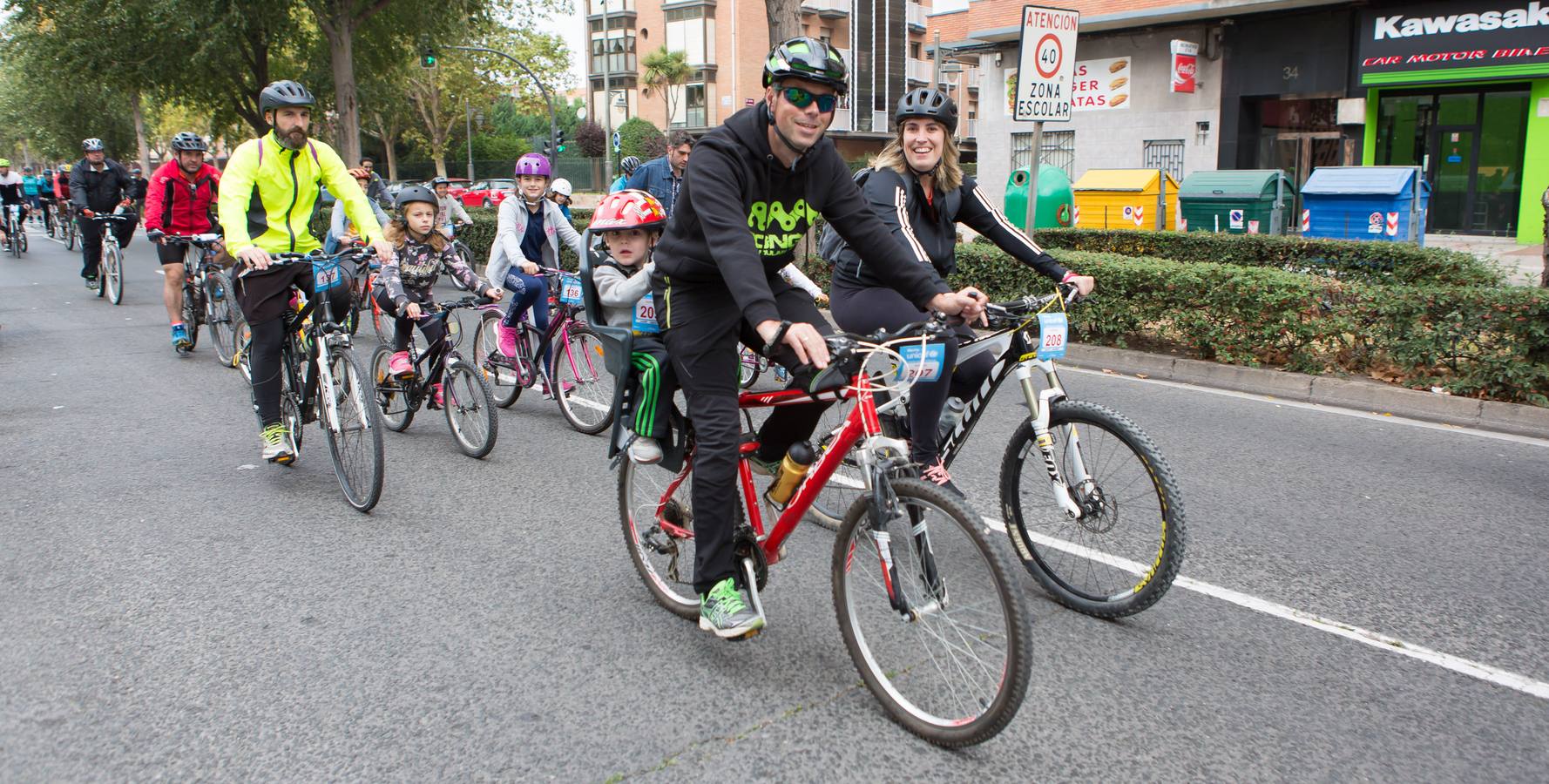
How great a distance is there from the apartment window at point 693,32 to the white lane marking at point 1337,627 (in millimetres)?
56252

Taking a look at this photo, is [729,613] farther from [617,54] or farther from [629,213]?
[617,54]

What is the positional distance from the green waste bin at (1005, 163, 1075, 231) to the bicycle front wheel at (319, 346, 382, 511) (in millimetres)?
13083

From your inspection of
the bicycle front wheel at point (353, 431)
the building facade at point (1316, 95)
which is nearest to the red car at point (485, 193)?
the building facade at point (1316, 95)

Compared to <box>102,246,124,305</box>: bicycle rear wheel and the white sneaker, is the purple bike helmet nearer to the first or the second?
the white sneaker

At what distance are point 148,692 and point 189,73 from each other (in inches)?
1146

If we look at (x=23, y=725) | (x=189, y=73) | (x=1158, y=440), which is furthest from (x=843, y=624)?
(x=189, y=73)

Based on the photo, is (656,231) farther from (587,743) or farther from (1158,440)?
(1158,440)

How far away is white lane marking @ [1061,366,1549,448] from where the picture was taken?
700 centimetres

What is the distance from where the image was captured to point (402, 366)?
6.85 meters

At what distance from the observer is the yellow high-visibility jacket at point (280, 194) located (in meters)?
5.58

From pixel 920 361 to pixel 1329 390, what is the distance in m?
6.17

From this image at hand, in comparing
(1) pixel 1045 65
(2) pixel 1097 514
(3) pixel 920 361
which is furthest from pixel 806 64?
(1) pixel 1045 65

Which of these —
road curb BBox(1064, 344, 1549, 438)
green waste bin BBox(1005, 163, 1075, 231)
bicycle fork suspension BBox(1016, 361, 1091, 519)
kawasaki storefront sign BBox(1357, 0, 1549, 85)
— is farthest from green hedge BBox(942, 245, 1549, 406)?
kawasaki storefront sign BBox(1357, 0, 1549, 85)

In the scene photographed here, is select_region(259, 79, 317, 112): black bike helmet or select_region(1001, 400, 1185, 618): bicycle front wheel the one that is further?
select_region(259, 79, 317, 112): black bike helmet
